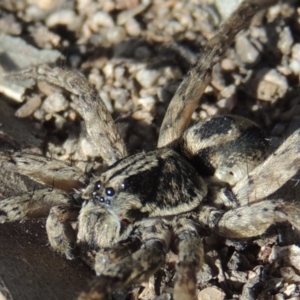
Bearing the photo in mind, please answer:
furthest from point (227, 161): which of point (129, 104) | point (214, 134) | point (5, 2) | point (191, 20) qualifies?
point (5, 2)

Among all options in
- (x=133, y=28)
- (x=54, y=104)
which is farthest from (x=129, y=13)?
(x=54, y=104)

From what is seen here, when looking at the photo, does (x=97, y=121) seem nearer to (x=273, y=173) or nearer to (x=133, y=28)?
(x=273, y=173)

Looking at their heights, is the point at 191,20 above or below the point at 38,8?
above

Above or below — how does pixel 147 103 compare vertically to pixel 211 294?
above

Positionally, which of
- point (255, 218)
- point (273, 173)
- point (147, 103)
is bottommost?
point (147, 103)

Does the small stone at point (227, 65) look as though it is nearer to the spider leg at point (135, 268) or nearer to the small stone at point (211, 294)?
the spider leg at point (135, 268)

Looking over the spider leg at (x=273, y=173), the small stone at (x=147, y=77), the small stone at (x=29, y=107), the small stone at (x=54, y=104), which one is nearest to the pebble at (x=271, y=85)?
the small stone at (x=147, y=77)

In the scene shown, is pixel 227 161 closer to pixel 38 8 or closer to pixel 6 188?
pixel 6 188
